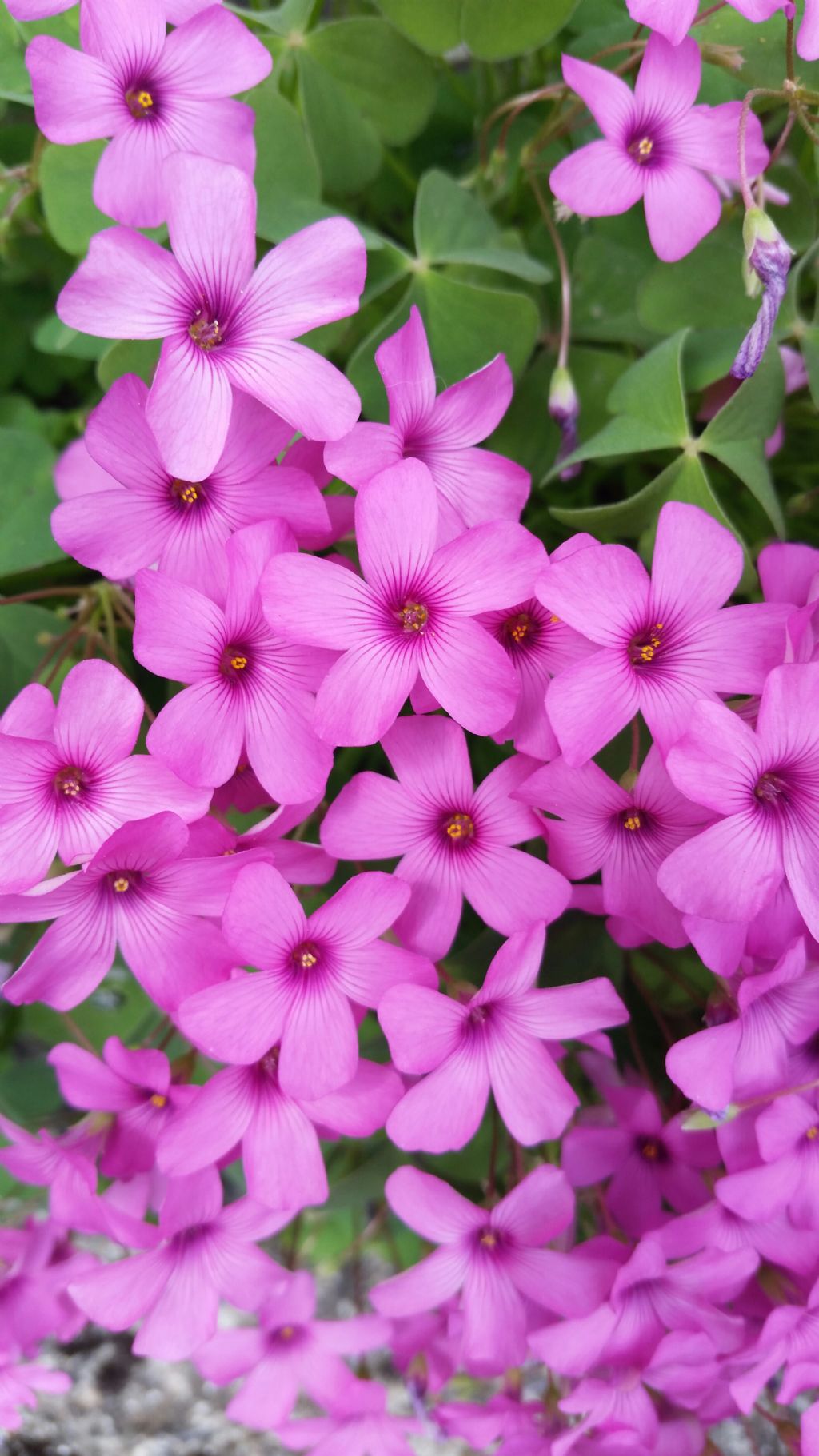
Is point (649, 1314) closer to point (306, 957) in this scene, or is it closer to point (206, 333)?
point (306, 957)

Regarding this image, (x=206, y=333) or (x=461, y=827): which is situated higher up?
(x=206, y=333)

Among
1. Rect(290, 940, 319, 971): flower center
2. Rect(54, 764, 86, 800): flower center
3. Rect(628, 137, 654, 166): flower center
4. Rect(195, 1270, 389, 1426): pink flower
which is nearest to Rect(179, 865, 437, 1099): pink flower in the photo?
Rect(290, 940, 319, 971): flower center

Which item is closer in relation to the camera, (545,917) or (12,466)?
(545,917)

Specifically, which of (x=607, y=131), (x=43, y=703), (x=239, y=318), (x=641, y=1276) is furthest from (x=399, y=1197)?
(x=607, y=131)

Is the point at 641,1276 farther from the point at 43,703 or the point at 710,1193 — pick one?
the point at 43,703

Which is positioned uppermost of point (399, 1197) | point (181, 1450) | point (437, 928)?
point (437, 928)

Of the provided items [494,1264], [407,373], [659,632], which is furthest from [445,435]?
[494,1264]
